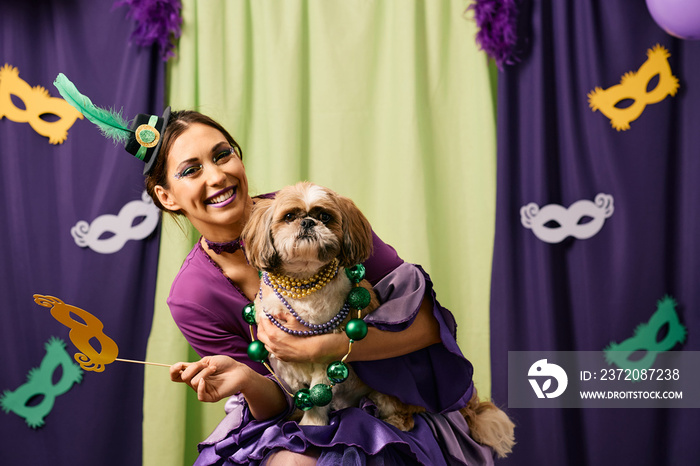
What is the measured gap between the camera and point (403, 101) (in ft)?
9.53

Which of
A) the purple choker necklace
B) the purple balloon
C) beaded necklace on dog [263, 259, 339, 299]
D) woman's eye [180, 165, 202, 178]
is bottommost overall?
beaded necklace on dog [263, 259, 339, 299]

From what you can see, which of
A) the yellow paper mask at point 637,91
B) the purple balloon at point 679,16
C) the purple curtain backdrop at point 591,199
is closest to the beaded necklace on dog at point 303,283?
the purple curtain backdrop at point 591,199

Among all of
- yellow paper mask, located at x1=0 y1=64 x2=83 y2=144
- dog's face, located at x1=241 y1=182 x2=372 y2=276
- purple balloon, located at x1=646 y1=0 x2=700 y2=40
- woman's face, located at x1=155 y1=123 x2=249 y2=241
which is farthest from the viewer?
yellow paper mask, located at x1=0 y1=64 x2=83 y2=144

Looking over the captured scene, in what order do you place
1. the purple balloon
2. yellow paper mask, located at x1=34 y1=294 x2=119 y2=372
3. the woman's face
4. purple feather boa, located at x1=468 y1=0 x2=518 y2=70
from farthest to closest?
purple feather boa, located at x1=468 y1=0 x2=518 y2=70
the purple balloon
the woman's face
yellow paper mask, located at x1=34 y1=294 x2=119 y2=372

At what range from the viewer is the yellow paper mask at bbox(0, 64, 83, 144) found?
297 centimetres

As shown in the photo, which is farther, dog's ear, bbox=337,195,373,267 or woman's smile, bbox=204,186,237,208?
woman's smile, bbox=204,186,237,208

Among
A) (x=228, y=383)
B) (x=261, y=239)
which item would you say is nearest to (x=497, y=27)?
(x=261, y=239)

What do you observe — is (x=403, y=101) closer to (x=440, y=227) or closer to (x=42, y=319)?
(x=440, y=227)

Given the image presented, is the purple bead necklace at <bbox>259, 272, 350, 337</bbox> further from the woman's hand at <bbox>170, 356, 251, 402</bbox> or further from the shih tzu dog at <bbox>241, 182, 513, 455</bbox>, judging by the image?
the woman's hand at <bbox>170, 356, 251, 402</bbox>

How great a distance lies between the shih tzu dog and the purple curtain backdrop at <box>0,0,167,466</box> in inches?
66.2

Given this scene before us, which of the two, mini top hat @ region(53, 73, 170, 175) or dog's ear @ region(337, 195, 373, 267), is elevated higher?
mini top hat @ region(53, 73, 170, 175)

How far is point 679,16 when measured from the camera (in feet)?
7.76

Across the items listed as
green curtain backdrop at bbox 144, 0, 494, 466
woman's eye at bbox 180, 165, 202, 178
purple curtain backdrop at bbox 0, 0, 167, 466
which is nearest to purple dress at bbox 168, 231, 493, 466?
woman's eye at bbox 180, 165, 202, 178

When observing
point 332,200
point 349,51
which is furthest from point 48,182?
point 332,200
